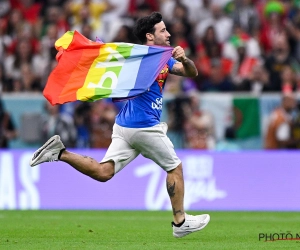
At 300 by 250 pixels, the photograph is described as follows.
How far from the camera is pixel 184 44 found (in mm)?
20109

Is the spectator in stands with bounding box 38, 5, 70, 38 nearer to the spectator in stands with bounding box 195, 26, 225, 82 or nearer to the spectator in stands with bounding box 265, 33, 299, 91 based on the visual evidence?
the spectator in stands with bounding box 195, 26, 225, 82

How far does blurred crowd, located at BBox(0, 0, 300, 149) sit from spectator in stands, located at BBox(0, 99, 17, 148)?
2.24 feet

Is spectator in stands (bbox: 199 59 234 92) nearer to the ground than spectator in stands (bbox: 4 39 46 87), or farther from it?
nearer to the ground

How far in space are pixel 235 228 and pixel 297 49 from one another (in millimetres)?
8916

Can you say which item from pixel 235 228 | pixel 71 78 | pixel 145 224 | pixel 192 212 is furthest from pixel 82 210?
pixel 71 78

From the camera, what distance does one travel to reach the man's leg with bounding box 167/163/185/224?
10148mm

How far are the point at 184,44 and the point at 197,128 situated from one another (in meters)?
3.02

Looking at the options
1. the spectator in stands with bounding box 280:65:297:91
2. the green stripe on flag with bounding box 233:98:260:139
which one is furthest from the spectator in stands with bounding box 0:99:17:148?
the spectator in stands with bounding box 280:65:297:91

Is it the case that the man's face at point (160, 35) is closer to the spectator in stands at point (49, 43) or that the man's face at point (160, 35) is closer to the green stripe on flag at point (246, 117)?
the green stripe on flag at point (246, 117)

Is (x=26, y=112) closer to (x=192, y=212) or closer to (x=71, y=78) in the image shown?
(x=192, y=212)

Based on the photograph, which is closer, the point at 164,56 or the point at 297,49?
the point at 164,56

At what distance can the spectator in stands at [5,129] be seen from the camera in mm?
17969

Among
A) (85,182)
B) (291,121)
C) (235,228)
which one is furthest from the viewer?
(291,121)

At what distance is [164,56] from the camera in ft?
33.6
